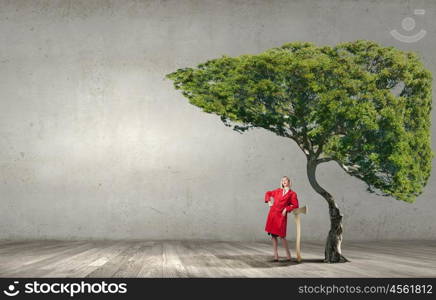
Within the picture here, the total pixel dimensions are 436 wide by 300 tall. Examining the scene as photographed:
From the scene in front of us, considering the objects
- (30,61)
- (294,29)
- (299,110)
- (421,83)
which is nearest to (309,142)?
(299,110)

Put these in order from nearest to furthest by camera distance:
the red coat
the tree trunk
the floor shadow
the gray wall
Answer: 1. the floor shadow
2. the red coat
3. the tree trunk
4. the gray wall

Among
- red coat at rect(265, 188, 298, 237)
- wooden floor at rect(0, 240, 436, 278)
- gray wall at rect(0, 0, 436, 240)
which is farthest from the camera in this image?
gray wall at rect(0, 0, 436, 240)

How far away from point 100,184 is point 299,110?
20.7 feet

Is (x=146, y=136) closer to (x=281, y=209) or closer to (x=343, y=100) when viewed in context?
(x=281, y=209)

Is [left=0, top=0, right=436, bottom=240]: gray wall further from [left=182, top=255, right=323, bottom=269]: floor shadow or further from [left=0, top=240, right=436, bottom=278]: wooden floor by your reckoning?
[left=182, top=255, right=323, bottom=269]: floor shadow

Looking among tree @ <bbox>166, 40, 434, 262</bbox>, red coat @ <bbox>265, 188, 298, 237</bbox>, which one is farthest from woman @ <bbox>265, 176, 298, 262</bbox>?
tree @ <bbox>166, 40, 434, 262</bbox>

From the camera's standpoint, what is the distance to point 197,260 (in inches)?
338

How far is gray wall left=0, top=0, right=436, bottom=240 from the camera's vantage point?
1278 cm

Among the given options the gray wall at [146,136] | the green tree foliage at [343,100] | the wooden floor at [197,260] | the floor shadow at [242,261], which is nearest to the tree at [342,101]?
the green tree foliage at [343,100]

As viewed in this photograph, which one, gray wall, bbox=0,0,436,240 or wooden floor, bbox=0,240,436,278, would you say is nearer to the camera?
wooden floor, bbox=0,240,436,278

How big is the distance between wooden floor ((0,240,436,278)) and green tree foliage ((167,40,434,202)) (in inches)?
51.6

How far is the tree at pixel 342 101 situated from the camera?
25.1 feet

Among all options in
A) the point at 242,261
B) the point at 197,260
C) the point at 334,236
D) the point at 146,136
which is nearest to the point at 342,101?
the point at 334,236

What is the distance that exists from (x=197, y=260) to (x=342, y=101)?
317cm
